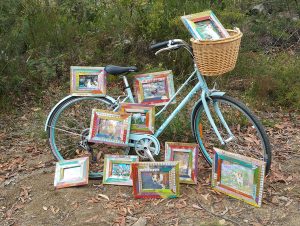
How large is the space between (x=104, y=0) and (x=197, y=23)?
379 cm

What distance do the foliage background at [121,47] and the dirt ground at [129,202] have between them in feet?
4.24

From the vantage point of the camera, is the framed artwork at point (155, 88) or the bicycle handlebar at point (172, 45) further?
the framed artwork at point (155, 88)

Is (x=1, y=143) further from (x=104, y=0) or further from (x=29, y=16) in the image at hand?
(x=104, y=0)

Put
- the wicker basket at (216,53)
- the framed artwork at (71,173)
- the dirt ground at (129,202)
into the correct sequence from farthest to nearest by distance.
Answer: the framed artwork at (71,173) → the dirt ground at (129,202) → the wicker basket at (216,53)

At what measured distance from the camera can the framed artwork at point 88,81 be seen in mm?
3842

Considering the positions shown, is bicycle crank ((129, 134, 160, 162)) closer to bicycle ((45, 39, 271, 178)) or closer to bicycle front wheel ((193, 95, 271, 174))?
bicycle ((45, 39, 271, 178))

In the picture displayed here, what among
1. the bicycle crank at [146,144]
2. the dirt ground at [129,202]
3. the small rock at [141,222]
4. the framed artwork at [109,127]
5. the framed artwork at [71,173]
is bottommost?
the small rock at [141,222]

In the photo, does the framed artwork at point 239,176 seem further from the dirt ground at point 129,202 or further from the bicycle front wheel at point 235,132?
the bicycle front wheel at point 235,132

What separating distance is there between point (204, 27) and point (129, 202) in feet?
5.04

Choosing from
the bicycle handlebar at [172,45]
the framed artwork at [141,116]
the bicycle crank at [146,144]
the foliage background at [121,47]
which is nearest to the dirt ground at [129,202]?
the bicycle crank at [146,144]

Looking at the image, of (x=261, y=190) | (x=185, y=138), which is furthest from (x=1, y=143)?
(x=261, y=190)

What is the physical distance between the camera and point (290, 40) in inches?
264

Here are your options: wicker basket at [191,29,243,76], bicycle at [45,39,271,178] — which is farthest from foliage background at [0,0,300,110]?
wicker basket at [191,29,243,76]

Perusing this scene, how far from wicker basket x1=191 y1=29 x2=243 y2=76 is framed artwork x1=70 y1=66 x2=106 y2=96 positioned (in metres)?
0.90
